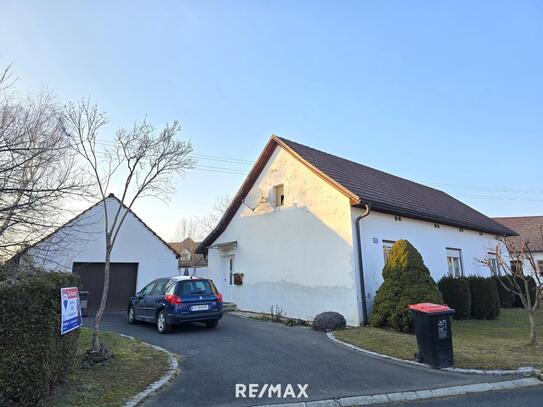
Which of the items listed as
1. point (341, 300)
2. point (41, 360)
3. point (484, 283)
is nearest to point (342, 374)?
point (41, 360)

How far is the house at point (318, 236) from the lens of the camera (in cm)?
1247

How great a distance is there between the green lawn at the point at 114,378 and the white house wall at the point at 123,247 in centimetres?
937

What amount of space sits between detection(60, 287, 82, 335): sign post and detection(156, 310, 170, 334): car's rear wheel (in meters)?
4.73

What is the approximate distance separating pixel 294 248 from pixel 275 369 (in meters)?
7.66

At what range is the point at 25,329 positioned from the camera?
4555mm

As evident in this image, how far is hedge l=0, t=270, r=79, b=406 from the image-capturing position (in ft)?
14.3

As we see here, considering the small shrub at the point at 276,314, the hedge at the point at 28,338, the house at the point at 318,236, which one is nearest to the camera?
the hedge at the point at 28,338

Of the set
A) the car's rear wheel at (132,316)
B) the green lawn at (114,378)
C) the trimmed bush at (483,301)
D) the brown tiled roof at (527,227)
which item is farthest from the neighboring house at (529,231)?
the green lawn at (114,378)

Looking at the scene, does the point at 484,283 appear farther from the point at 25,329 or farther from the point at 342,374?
the point at 25,329

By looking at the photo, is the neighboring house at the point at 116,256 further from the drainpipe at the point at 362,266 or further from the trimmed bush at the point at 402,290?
the trimmed bush at the point at 402,290

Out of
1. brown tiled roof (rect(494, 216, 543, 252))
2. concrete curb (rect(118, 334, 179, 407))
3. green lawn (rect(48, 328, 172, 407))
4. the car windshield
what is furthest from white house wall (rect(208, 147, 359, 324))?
brown tiled roof (rect(494, 216, 543, 252))

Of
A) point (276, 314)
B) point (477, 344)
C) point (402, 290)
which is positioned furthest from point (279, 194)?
point (477, 344)

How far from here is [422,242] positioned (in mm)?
15109

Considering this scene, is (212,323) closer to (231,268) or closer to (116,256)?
(231,268)
